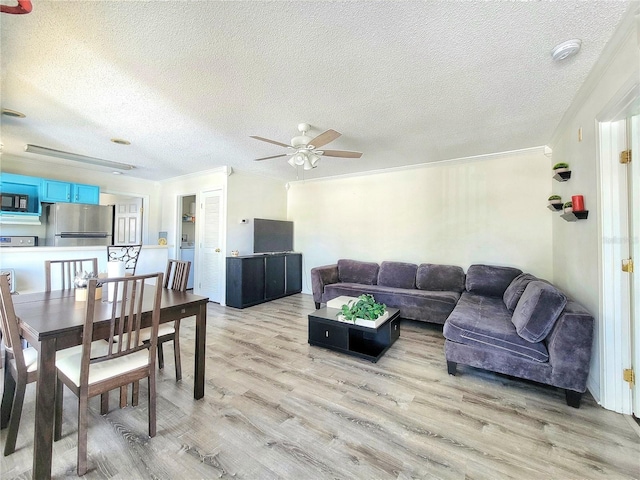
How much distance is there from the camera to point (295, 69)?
6.58ft

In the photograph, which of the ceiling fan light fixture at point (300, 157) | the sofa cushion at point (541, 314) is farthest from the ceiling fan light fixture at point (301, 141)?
the sofa cushion at point (541, 314)

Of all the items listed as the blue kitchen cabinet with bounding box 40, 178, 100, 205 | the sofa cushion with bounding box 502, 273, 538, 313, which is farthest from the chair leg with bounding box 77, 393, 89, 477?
the blue kitchen cabinet with bounding box 40, 178, 100, 205

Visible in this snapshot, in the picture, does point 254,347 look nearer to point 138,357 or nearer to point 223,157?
point 138,357

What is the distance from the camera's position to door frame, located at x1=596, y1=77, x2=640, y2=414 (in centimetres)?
187

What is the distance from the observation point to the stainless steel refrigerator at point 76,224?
14.8 ft

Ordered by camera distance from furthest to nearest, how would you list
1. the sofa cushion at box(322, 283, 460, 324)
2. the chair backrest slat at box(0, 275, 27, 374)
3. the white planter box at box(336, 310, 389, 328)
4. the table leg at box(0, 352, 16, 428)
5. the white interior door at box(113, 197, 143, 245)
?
→ the white interior door at box(113, 197, 143, 245), the sofa cushion at box(322, 283, 460, 324), the white planter box at box(336, 310, 389, 328), the table leg at box(0, 352, 16, 428), the chair backrest slat at box(0, 275, 27, 374)

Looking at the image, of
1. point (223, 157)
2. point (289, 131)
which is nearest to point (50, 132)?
point (223, 157)

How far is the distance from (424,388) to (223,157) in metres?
4.06

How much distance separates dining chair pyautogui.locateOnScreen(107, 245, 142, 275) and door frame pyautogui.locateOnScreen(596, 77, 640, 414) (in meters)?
5.07

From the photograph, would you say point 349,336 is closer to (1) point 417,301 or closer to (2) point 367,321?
(2) point 367,321

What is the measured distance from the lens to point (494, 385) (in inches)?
89.3

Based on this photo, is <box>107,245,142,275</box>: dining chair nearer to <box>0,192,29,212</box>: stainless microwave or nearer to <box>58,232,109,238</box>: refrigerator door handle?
<box>58,232,109,238</box>: refrigerator door handle

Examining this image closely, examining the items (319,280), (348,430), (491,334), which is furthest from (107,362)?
(319,280)

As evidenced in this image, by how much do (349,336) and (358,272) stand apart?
1976 millimetres
